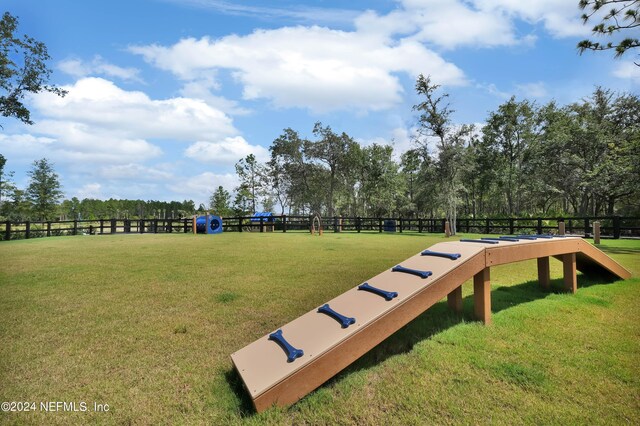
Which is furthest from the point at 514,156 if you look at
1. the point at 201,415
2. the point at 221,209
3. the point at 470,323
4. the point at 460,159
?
the point at 201,415

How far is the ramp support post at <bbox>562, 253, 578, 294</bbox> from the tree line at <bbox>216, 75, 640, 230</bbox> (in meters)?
13.0

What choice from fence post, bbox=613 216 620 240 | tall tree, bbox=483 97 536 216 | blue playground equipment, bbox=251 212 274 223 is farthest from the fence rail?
tall tree, bbox=483 97 536 216

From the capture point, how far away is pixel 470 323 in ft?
12.2

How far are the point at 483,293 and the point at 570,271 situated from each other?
2326 millimetres

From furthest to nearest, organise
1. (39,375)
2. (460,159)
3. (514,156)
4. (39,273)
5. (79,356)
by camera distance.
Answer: (514,156) < (460,159) < (39,273) < (79,356) < (39,375)

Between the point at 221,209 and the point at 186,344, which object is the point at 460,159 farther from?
the point at 221,209

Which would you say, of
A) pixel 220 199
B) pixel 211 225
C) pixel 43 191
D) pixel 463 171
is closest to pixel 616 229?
pixel 463 171

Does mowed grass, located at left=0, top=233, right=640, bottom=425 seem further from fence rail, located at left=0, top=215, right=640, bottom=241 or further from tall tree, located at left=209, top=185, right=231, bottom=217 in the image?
tall tree, located at left=209, top=185, right=231, bottom=217

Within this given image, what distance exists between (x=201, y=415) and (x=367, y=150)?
46.1m

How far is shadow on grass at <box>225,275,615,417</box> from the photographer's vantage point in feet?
8.76

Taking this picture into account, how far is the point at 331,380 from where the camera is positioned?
8.79 feet

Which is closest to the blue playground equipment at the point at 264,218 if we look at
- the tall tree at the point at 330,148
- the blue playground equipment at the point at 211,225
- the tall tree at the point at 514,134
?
the blue playground equipment at the point at 211,225

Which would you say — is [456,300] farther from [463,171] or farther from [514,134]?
[514,134]

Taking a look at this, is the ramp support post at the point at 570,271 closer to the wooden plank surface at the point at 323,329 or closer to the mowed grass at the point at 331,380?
the mowed grass at the point at 331,380
